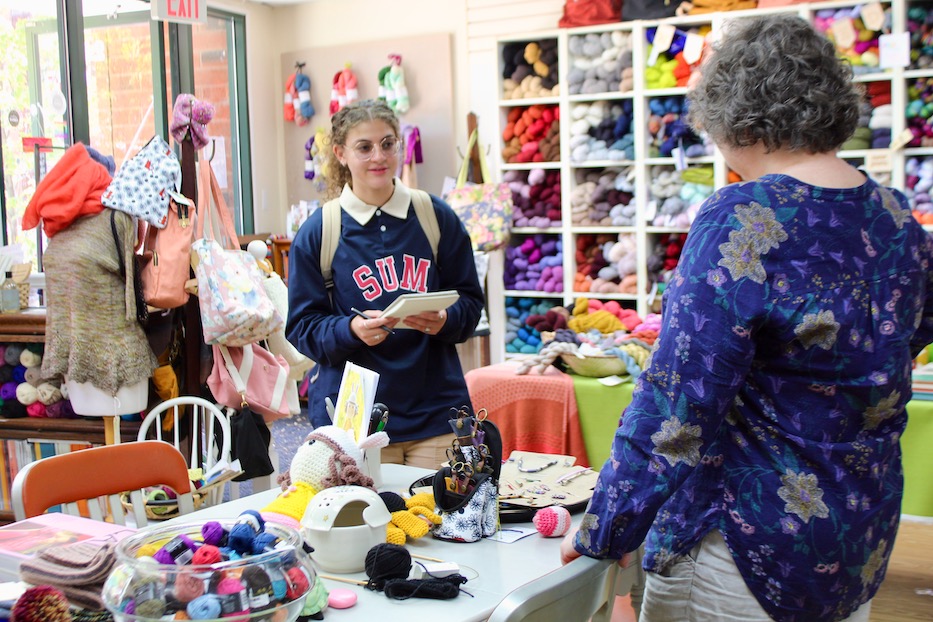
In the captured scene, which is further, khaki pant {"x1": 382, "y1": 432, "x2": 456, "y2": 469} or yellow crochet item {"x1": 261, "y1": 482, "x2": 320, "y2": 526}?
khaki pant {"x1": 382, "y1": 432, "x2": 456, "y2": 469}

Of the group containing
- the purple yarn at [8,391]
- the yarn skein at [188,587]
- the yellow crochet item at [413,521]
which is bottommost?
the purple yarn at [8,391]

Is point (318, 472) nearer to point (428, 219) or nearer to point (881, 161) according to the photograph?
point (428, 219)

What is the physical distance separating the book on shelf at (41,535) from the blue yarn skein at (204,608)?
0.50 metres

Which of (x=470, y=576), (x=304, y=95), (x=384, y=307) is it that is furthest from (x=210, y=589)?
(x=304, y=95)

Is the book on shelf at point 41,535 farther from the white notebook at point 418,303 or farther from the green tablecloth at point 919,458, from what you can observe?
the green tablecloth at point 919,458

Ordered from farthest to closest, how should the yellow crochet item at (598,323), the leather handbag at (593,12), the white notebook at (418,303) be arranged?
the leather handbag at (593,12)
the yellow crochet item at (598,323)
the white notebook at (418,303)

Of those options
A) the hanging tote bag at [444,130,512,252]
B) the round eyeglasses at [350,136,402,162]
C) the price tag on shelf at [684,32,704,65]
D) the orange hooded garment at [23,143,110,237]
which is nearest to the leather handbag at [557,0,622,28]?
the price tag on shelf at [684,32,704,65]

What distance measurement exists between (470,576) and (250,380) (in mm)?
2059

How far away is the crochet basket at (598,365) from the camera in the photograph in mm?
3527

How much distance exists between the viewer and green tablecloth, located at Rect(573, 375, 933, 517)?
302 centimetres

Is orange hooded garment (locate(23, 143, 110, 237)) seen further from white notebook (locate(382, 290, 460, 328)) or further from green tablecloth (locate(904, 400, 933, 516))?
green tablecloth (locate(904, 400, 933, 516))

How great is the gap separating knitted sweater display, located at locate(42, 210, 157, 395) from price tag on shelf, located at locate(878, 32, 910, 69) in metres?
3.66

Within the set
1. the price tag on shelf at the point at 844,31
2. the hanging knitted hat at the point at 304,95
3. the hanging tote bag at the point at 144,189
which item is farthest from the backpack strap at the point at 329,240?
the hanging knitted hat at the point at 304,95

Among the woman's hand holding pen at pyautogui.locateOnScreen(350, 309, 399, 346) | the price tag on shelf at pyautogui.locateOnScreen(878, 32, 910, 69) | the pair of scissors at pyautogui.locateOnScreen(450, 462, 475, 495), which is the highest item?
the price tag on shelf at pyautogui.locateOnScreen(878, 32, 910, 69)
